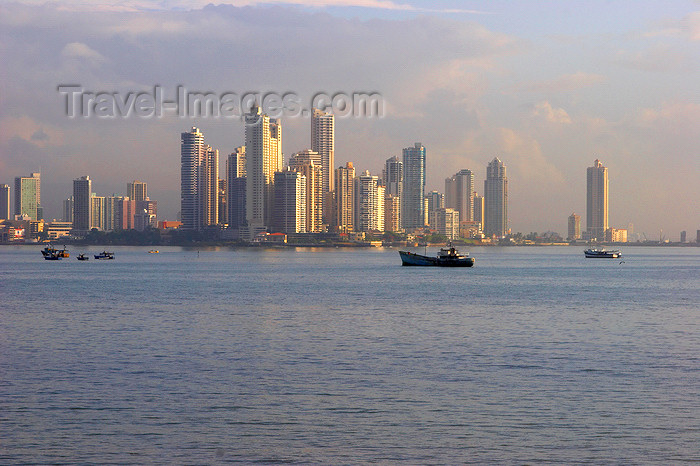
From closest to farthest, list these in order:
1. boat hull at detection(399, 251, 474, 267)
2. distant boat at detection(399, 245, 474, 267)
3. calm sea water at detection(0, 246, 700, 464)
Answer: calm sea water at detection(0, 246, 700, 464), distant boat at detection(399, 245, 474, 267), boat hull at detection(399, 251, 474, 267)

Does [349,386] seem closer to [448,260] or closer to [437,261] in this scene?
[448,260]

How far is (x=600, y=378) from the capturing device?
32844 mm

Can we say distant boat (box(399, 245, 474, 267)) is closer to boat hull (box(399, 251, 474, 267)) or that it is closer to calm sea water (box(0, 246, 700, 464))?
boat hull (box(399, 251, 474, 267))

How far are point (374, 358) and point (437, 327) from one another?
14656mm

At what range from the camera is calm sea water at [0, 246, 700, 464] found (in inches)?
877

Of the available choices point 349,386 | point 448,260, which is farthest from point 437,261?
point 349,386

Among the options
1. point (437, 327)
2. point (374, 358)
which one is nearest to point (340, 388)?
point (374, 358)

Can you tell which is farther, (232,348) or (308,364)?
(232,348)

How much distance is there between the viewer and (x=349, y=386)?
30.8 m

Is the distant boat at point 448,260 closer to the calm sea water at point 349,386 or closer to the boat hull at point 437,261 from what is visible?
the boat hull at point 437,261

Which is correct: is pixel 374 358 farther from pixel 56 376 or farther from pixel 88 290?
pixel 88 290

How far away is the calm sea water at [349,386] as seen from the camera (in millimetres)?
22266

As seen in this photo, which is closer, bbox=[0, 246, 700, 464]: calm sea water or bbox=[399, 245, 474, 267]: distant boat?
bbox=[0, 246, 700, 464]: calm sea water

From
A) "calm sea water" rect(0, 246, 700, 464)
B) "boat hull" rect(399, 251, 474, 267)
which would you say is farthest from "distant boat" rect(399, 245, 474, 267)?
"calm sea water" rect(0, 246, 700, 464)
